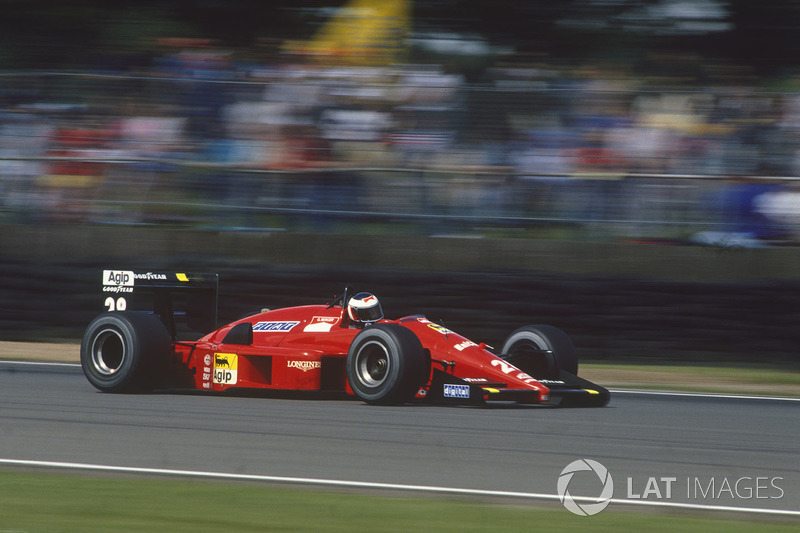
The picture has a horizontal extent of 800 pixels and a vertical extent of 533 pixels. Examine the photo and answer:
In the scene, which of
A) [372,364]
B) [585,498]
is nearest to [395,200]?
[372,364]

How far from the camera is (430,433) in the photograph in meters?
6.30

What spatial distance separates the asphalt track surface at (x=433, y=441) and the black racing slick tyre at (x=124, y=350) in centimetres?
17

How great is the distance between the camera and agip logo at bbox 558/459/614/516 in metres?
4.32

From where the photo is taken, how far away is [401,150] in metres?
11.9

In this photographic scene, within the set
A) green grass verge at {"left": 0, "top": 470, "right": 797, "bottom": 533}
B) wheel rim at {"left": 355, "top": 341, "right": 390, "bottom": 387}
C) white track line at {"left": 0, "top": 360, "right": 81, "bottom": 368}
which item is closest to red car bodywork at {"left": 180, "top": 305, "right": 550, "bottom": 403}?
wheel rim at {"left": 355, "top": 341, "right": 390, "bottom": 387}

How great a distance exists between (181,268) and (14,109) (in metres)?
2.96

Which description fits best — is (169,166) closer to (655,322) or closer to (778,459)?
(655,322)

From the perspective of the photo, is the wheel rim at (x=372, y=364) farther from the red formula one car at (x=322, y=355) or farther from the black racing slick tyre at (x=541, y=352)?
the black racing slick tyre at (x=541, y=352)

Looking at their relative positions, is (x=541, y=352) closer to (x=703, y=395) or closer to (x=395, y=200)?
(x=703, y=395)

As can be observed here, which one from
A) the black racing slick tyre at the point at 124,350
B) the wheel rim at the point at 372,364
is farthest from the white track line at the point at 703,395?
the black racing slick tyre at the point at 124,350

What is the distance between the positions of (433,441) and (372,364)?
1511mm

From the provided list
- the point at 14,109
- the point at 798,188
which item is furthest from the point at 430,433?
the point at 14,109

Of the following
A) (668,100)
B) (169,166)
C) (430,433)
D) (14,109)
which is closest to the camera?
(430,433)

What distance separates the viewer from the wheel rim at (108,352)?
8.16 m
